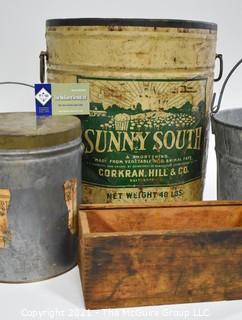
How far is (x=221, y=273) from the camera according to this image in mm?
1131

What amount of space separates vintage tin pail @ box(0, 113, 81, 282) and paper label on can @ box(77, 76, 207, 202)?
0.54ft

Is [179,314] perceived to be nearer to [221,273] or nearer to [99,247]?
[221,273]

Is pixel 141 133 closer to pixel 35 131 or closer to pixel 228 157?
pixel 228 157

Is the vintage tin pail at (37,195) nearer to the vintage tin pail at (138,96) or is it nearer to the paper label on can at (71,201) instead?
the paper label on can at (71,201)

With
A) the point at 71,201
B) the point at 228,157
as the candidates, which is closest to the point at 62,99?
the point at 71,201

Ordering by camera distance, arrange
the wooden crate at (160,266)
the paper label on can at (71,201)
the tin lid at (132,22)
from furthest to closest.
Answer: the tin lid at (132,22), the paper label on can at (71,201), the wooden crate at (160,266)

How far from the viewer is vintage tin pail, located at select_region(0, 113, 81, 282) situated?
3.66ft

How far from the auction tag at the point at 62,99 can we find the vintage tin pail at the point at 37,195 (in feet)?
0.37

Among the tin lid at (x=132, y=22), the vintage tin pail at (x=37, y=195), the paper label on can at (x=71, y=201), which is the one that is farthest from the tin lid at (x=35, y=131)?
the tin lid at (x=132, y=22)

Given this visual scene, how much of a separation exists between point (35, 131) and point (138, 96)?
376 mm

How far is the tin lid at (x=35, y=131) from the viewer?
3.59ft

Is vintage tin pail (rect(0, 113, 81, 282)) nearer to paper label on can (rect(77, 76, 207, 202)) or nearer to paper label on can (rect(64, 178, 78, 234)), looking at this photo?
paper label on can (rect(64, 178, 78, 234))

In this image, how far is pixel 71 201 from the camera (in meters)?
1.24

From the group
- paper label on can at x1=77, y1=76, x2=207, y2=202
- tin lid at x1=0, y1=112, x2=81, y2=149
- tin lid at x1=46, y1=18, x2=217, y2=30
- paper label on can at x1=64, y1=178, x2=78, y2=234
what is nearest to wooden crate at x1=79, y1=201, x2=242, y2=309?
paper label on can at x1=64, y1=178, x2=78, y2=234
